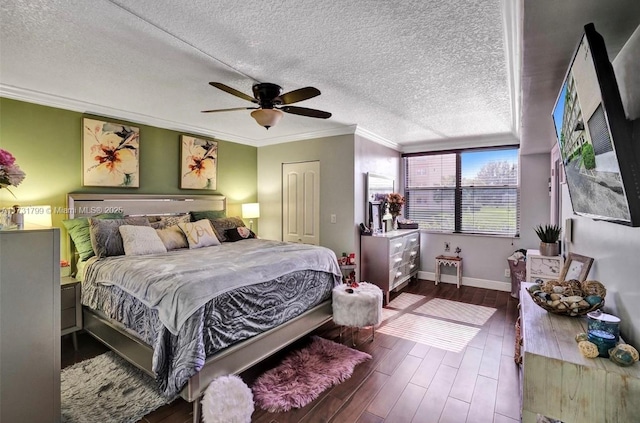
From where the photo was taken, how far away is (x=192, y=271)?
2322 millimetres

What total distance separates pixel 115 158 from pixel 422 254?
194 inches

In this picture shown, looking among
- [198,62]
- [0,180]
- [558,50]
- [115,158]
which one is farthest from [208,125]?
[558,50]

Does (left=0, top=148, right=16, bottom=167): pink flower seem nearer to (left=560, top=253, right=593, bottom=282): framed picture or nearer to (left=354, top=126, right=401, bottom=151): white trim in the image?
(left=560, top=253, right=593, bottom=282): framed picture

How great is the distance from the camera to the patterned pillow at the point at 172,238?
11.3ft

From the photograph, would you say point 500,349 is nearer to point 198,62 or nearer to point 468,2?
point 468,2

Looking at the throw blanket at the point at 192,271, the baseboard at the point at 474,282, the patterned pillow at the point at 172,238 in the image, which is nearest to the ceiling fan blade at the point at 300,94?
the throw blanket at the point at 192,271

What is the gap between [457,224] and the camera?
532 centimetres

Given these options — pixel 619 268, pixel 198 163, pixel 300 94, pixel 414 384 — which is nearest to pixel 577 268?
pixel 619 268

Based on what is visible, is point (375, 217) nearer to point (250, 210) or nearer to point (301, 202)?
point (301, 202)

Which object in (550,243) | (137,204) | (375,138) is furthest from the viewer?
(375,138)

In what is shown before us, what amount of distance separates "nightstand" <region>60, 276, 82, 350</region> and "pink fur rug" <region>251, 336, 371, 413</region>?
194 centimetres

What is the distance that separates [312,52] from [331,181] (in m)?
2.48

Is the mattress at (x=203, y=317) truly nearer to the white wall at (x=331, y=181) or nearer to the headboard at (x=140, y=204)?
the headboard at (x=140, y=204)

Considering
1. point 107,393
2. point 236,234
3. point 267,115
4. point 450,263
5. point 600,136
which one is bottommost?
point 107,393
